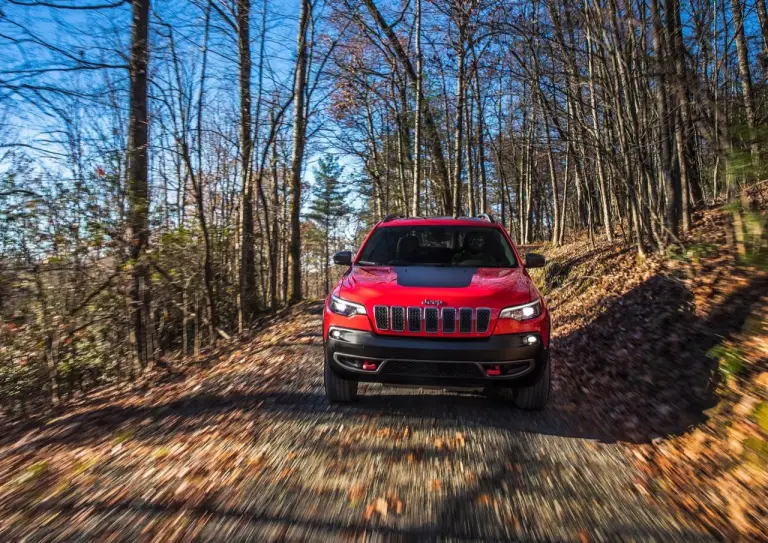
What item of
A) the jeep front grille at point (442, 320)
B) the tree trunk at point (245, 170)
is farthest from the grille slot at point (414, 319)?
the tree trunk at point (245, 170)

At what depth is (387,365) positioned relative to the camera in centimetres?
357

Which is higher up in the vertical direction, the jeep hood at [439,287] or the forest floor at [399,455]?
the jeep hood at [439,287]

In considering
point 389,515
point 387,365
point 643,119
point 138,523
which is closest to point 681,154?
point 643,119

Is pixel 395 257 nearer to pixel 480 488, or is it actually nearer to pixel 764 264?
pixel 480 488

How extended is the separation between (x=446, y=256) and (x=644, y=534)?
3028mm

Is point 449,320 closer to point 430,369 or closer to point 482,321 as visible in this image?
point 482,321

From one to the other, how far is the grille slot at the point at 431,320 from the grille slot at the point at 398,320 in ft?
0.62

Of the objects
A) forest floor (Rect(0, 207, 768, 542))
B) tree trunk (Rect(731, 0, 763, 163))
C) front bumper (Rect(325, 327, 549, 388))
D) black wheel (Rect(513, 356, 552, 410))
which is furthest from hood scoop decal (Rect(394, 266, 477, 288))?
tree trunk (Rect(731, 0, 763, 163))

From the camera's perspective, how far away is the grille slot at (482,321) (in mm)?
3527

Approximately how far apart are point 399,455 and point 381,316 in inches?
42.4

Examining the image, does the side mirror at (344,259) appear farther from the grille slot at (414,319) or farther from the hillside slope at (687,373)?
the hillside slope at (687,373)

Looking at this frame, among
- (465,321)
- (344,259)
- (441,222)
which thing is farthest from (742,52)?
(465,321)

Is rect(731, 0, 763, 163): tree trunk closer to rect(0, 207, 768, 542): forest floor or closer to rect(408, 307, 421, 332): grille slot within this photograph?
rect(0, 207, 768, 542): forest floor

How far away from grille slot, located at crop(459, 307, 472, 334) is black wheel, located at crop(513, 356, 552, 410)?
0.85 m
